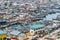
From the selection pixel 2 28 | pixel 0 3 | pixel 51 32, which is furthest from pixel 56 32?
pixel 0 3

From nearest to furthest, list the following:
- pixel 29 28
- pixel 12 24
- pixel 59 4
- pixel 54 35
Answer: pixel 54 35 → pixel 29 28 → pixel 12 24 → pixel 59 4

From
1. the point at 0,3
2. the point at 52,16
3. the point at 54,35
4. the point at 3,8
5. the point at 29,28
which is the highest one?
the point at 0,3

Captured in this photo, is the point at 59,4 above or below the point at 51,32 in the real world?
above

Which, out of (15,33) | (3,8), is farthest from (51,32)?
(3,8)

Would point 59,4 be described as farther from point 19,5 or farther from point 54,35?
point 54,35

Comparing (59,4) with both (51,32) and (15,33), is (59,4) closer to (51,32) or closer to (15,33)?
(51,32)

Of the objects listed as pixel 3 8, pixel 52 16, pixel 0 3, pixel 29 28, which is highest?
pixel 0 3

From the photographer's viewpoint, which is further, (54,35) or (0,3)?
(0,3)

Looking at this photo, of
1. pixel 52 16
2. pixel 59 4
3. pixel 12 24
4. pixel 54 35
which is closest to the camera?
pixel 54 35

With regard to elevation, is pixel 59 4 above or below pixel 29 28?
above
